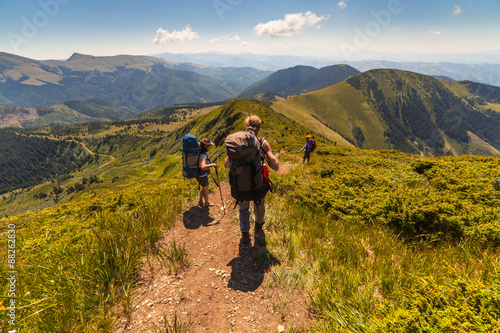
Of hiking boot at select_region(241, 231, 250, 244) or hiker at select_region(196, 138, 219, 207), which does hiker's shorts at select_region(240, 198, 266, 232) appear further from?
hiker at select_region(196, 138, 219, 207)

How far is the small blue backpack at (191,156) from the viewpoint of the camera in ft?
25.1

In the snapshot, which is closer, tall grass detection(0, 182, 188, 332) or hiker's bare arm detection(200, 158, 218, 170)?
tall grass detection(0, 182, 188, 332)

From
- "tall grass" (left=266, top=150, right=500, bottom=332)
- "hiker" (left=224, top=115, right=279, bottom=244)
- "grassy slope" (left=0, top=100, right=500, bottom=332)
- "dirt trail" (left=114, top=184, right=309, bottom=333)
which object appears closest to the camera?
"tall grass" (left=266, top=150, right=500, bottom=332)

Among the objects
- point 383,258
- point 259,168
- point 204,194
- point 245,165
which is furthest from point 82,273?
point 383,258

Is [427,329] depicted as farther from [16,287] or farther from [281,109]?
[281,109]

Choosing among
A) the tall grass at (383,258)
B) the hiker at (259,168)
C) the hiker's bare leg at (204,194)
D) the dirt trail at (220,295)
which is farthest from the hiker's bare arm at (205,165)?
the tall grass at (383,258)

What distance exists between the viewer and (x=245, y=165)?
475 cm

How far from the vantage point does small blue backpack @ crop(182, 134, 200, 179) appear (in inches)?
301

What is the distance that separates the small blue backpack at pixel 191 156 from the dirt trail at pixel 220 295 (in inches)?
108

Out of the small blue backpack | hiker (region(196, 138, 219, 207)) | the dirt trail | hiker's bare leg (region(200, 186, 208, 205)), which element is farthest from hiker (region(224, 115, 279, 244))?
hiker's bare leg (region(200, 186, 208, 205))

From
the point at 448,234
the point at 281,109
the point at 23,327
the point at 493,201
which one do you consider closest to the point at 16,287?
the point at 23,327

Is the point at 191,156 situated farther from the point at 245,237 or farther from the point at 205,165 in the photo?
the point at 245,237

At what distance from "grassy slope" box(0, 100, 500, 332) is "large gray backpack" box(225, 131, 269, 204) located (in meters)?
1.48

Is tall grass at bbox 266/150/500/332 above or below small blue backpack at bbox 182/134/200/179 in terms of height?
below
